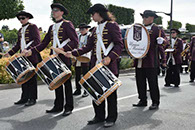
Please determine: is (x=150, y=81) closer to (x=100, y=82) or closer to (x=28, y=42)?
(x=100, y=82)

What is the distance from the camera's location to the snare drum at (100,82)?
3.88 metres

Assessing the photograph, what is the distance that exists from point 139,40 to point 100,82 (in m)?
1.75

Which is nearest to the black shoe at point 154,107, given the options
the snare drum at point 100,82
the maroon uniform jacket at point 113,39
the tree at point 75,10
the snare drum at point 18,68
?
the maroon uniform jacket at point 113,39

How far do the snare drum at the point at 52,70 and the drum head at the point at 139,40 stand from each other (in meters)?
1.47

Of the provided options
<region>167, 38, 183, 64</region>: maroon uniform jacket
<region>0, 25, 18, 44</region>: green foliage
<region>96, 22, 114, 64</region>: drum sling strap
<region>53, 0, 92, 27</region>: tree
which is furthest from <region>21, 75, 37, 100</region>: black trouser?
<region>53, 0, 92, 27</region>: tree

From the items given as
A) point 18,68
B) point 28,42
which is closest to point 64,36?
point 18,68

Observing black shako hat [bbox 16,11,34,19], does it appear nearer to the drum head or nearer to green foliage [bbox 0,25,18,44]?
the drum head

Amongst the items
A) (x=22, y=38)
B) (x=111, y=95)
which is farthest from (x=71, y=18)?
(x=111, y=95)

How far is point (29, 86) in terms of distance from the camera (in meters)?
5.90

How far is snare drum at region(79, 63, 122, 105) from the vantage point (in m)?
3.88

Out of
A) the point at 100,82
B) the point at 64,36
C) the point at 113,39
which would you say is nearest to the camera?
the point at 100,82

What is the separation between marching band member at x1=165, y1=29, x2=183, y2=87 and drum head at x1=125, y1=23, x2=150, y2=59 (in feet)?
12.0

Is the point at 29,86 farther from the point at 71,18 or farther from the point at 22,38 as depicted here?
the point at 71,18

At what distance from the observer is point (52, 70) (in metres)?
4.43
